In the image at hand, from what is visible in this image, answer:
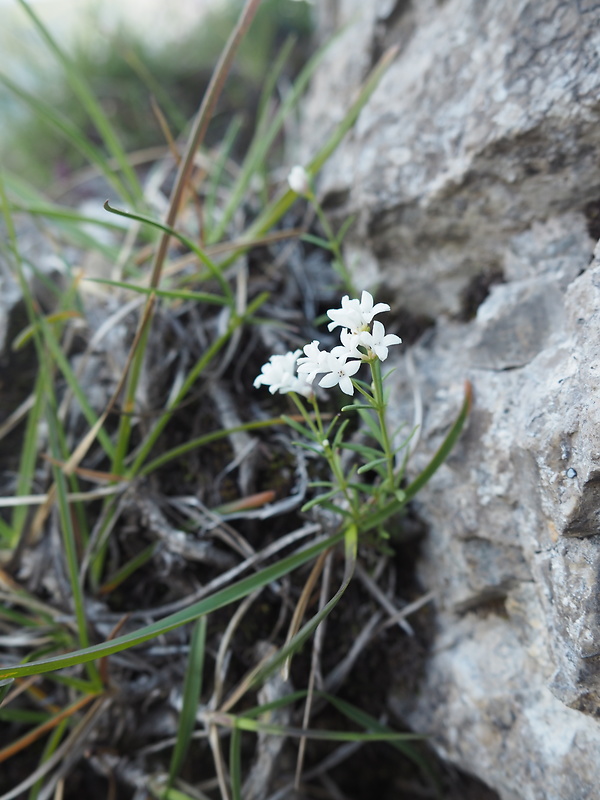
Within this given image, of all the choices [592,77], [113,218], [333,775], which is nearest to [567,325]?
[592,77]

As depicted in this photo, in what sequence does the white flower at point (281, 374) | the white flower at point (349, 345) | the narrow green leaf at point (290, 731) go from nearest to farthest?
the white flower at point (349, 345), the white flower at point (281, 374), the narrow green leaf at point (290, 731)

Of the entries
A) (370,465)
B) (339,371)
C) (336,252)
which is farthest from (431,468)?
(336,252)

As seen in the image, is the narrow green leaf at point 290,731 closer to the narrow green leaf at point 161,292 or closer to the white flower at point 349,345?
the white flower at point 349,345

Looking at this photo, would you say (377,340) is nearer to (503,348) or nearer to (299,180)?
(503,348)

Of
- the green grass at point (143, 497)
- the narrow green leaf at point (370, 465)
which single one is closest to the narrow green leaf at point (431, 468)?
the green grass at point (143, 497)

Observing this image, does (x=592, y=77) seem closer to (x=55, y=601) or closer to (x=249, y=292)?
(x=249, y=292)

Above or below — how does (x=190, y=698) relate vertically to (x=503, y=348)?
below
